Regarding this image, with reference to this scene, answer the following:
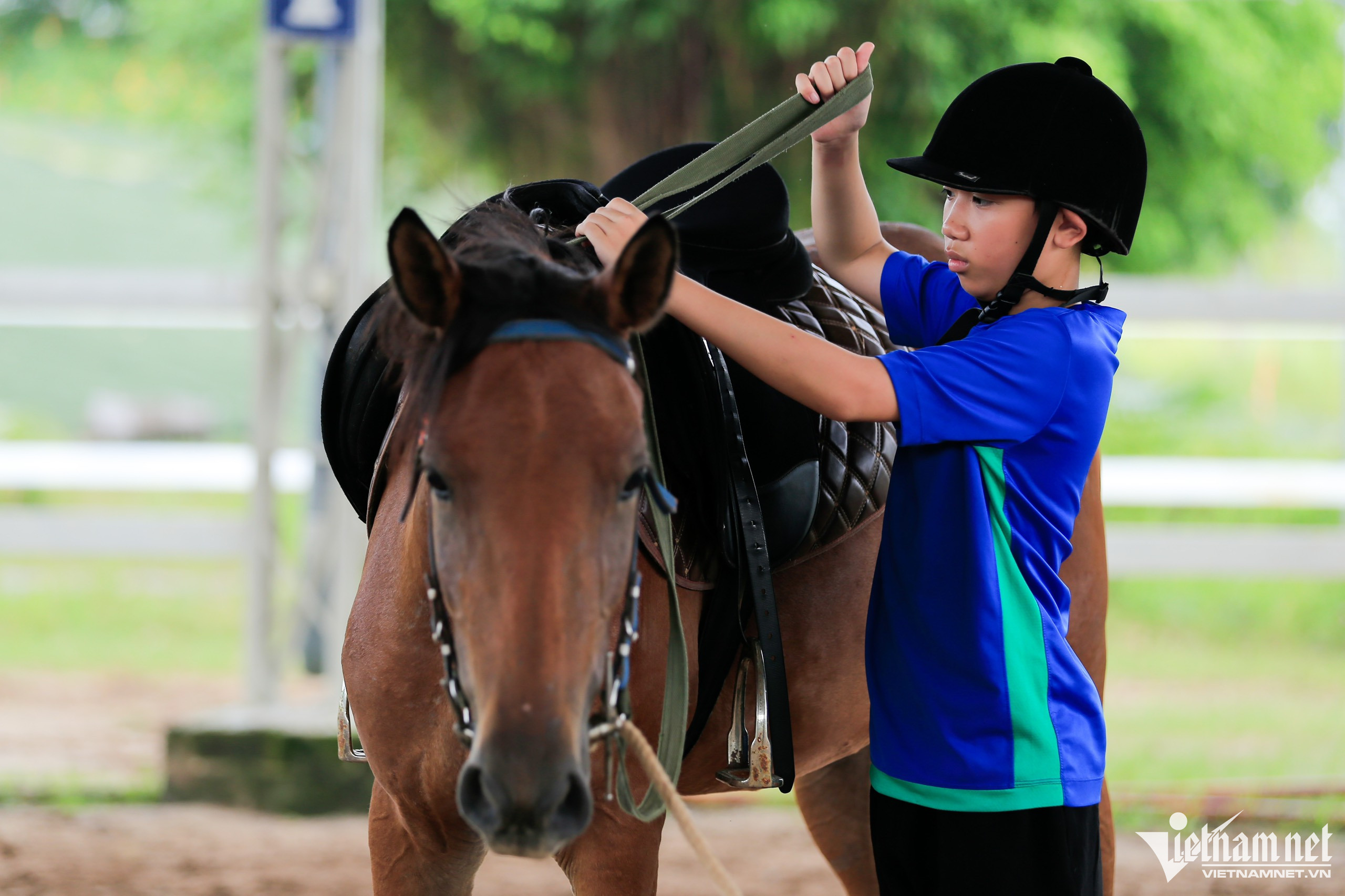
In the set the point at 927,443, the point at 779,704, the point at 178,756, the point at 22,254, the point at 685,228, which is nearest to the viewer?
the point at 927,443

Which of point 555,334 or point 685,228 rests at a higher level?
point 685,228

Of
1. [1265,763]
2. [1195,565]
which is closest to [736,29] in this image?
[1195,565]

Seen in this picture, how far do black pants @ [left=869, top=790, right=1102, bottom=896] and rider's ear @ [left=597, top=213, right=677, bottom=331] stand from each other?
2.64ft

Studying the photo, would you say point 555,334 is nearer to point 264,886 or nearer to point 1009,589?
point 1009,589

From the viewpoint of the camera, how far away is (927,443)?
158 centimetres

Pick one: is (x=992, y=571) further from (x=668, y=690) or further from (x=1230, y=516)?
(x=1230, y=516)

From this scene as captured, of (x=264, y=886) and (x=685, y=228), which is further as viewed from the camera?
(x=264, y=886)

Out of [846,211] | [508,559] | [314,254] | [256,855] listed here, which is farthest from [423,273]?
[314,254]

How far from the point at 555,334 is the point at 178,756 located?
3939mm

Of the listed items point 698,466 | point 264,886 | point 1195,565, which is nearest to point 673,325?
point 698,466

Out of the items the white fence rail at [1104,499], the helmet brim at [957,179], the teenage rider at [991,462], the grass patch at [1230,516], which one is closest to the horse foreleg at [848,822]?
the teenage rider at [991,462]

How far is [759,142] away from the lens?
172cm

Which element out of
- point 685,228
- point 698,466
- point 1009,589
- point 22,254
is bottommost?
point 1009,589

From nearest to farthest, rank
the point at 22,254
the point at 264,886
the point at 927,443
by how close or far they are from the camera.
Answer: the point at 927,443
the point at 264,886
the point at 22,254
